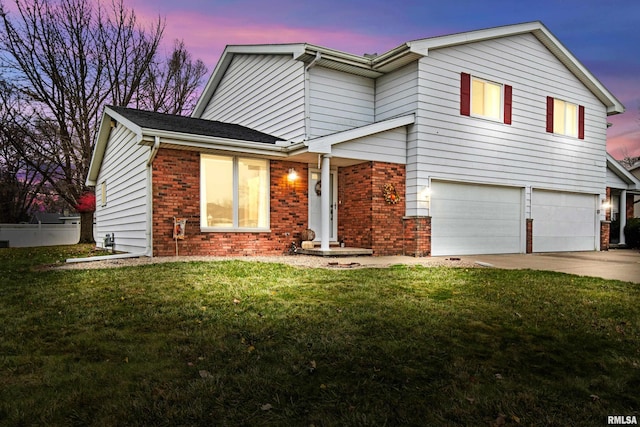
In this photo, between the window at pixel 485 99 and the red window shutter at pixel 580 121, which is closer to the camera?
the window at pixel 485 99

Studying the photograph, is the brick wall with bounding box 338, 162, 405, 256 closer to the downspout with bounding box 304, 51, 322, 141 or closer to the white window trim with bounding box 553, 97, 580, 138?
the downspout with bounding box 304, 51, 322, 141

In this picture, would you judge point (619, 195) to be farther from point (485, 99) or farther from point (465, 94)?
point (465, 94)

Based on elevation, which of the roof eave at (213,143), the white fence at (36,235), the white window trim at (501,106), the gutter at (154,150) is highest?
the white window trim at (501,106)

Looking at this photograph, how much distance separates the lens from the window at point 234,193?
9.99 metres

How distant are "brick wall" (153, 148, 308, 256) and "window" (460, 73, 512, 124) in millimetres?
5120

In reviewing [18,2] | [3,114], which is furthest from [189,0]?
[3,114]

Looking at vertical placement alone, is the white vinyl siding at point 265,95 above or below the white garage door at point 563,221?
above

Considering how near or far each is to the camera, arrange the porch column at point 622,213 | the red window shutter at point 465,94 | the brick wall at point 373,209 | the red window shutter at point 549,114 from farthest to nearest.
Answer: the porch column at point 622,213 < the red window shutter at point 549,114 < the red window shutter at point 465,94 < the brick wall at point 373,209

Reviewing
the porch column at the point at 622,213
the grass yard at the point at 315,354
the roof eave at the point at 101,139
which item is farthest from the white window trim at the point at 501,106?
the roof eave at the point at 101,139

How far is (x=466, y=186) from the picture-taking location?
12.0 meters

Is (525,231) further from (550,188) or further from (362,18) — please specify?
(362,18)

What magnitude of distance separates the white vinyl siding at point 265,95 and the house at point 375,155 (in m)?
0.07

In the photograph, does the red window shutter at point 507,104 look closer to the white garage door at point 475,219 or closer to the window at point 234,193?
the white garage door at point 475,219

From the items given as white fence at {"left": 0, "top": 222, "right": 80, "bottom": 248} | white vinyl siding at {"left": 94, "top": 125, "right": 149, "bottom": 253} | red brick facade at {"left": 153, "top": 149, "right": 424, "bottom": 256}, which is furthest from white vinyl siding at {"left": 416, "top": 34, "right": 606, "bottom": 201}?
white fence at {"left": 0, "top": 222, "right": 80, "bottom": 248}
